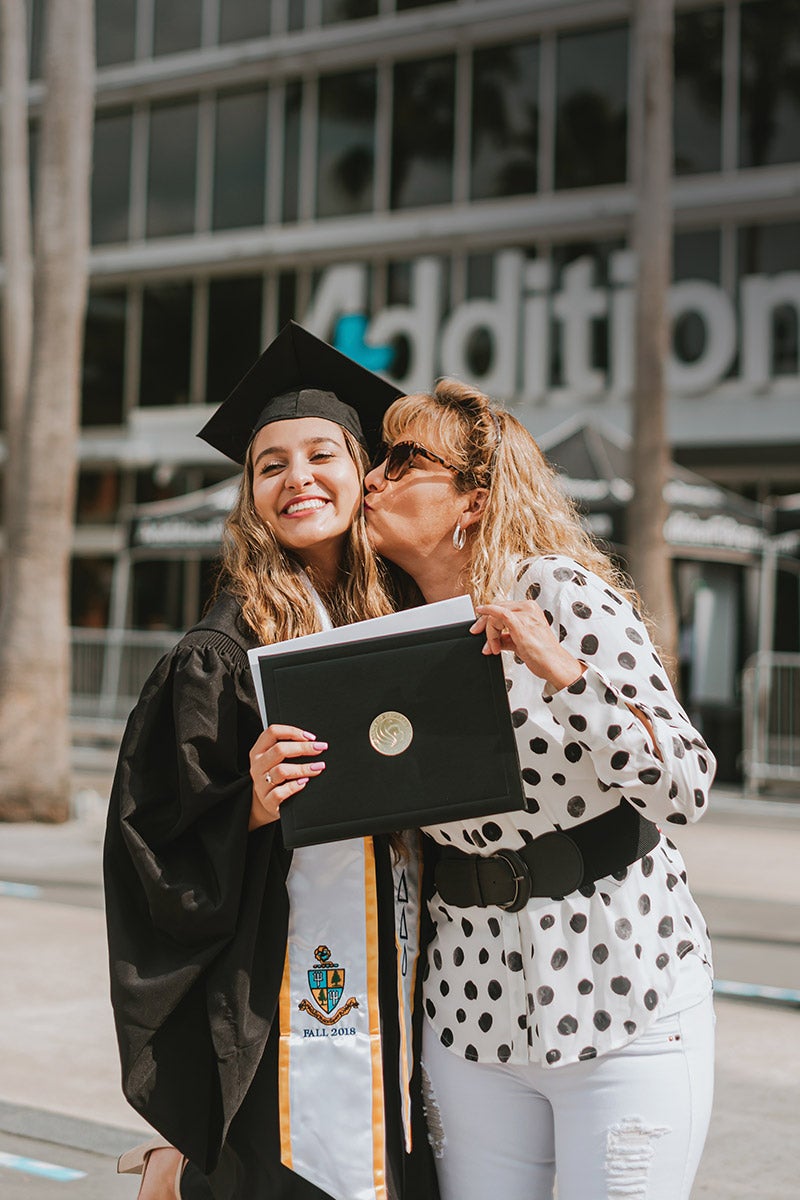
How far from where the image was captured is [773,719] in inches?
573

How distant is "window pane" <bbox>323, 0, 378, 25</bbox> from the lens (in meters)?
21.1

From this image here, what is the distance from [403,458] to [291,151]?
20361 millimetres

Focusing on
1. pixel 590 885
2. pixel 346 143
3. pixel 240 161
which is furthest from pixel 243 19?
pixel 590 885

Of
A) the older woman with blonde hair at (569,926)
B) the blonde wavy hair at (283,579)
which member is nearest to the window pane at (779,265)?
the blonde wavy hair at (283,579)

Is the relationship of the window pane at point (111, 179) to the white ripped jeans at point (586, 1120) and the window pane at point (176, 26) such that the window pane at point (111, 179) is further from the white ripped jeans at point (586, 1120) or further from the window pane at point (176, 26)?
the white ripped jeans at point (586, 1120)

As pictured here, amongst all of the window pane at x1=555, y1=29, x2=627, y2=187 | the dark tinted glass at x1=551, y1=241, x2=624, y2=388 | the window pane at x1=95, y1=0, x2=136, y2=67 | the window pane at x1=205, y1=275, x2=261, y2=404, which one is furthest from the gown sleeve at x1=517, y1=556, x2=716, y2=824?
the window pane at x1=95, y1=0, x2=136, y2=67

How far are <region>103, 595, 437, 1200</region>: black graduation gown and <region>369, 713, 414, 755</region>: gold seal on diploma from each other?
0.24m

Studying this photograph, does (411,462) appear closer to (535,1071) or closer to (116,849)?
(116,849)

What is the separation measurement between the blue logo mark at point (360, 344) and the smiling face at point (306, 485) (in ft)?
59.0

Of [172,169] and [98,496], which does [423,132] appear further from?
[98,496]

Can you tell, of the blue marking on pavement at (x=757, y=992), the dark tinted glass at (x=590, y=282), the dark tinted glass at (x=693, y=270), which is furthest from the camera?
the dark tinted glass at (x=590, y=282)

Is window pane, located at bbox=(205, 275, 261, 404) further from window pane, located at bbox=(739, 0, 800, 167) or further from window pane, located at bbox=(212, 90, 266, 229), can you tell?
window pane, located at bbox=(739, 0, 800, 167)

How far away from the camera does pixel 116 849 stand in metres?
2.39

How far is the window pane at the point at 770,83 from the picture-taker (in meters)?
18.1
